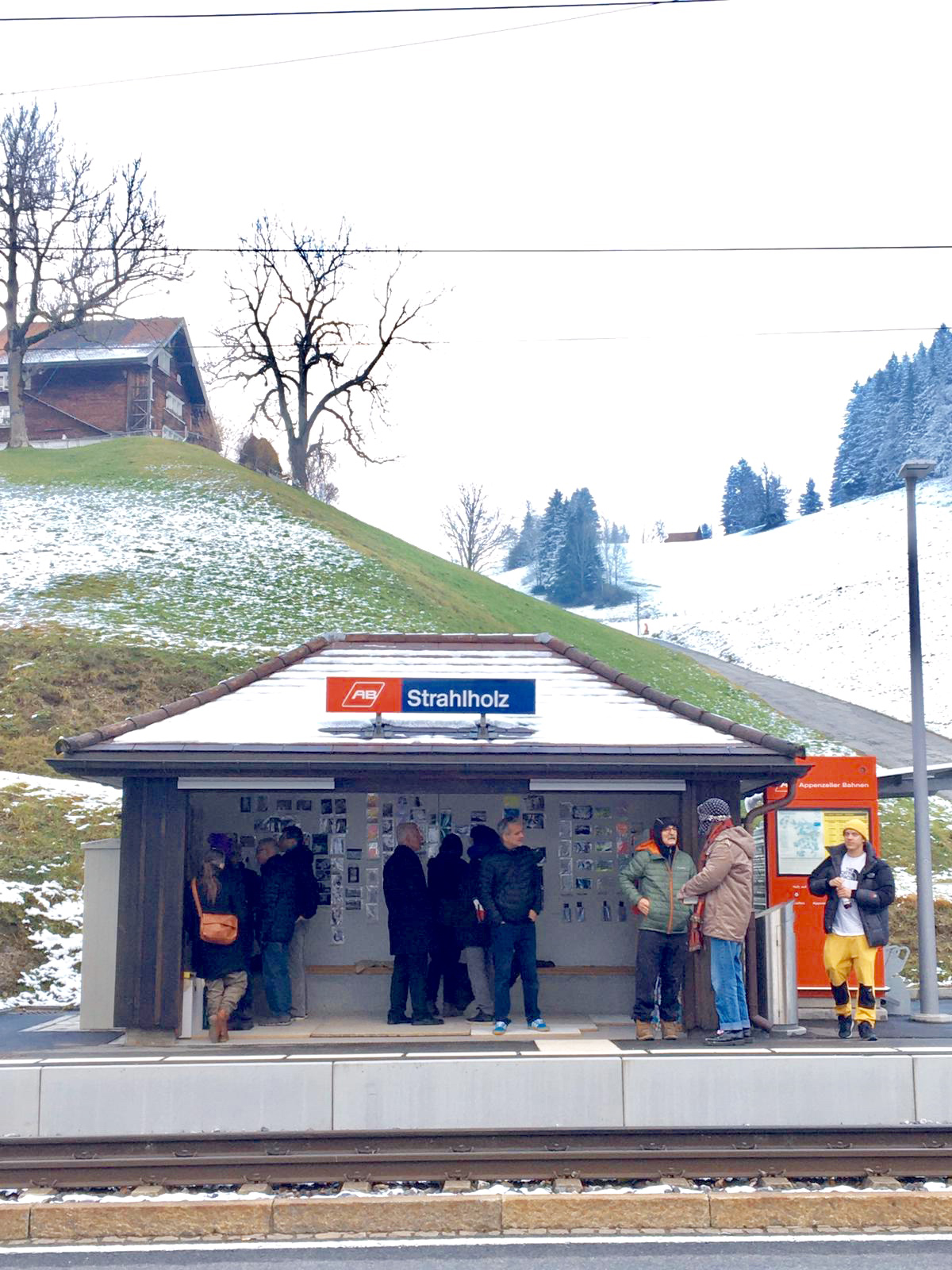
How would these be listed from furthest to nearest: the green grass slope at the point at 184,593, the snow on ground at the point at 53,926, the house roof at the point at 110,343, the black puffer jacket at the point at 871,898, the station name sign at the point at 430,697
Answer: the house roof at the point at 110,343, the green grass slope at the point at 184,593, the snow on ground at the point at 53,926, the station name sign at the point at 430,697, the black puffer jacket at the point at 871,898

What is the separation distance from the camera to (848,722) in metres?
42.1

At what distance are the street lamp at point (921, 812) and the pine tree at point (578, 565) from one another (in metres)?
86.7

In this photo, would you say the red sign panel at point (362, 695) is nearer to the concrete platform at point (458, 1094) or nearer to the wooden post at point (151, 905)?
the wooden post at point (151, 905)

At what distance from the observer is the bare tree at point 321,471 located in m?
59.0

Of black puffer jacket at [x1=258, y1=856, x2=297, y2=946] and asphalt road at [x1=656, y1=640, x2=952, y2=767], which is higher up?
asphalt road at [x1=656, y1=640, x2=952, y2=767]

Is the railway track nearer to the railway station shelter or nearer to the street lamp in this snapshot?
the railway station shelter

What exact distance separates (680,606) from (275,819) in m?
77.4

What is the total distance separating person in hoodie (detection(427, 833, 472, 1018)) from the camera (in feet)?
38.3

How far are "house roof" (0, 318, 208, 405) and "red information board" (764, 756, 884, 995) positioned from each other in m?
47.5

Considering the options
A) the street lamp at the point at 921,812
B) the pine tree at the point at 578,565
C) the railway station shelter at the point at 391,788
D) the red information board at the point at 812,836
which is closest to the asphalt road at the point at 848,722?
the street lamp at the point at 921,812

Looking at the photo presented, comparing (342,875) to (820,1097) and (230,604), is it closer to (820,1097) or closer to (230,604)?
(820,1097)

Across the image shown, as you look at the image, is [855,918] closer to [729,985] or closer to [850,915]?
[850,915]

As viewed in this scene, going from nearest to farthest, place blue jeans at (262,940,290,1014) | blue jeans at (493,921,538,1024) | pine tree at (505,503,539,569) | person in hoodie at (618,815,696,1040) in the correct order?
person in hoodie at (618,815,696,1040), blue jeans at (493,921,538,1024), blue jeans at (262,940,290,1014), pine tree at (505,503,539,569)

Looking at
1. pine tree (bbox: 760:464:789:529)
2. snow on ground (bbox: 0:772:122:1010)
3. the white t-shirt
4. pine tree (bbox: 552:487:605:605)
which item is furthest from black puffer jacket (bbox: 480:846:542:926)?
pine tree (bbox: 760:464:789:529)
